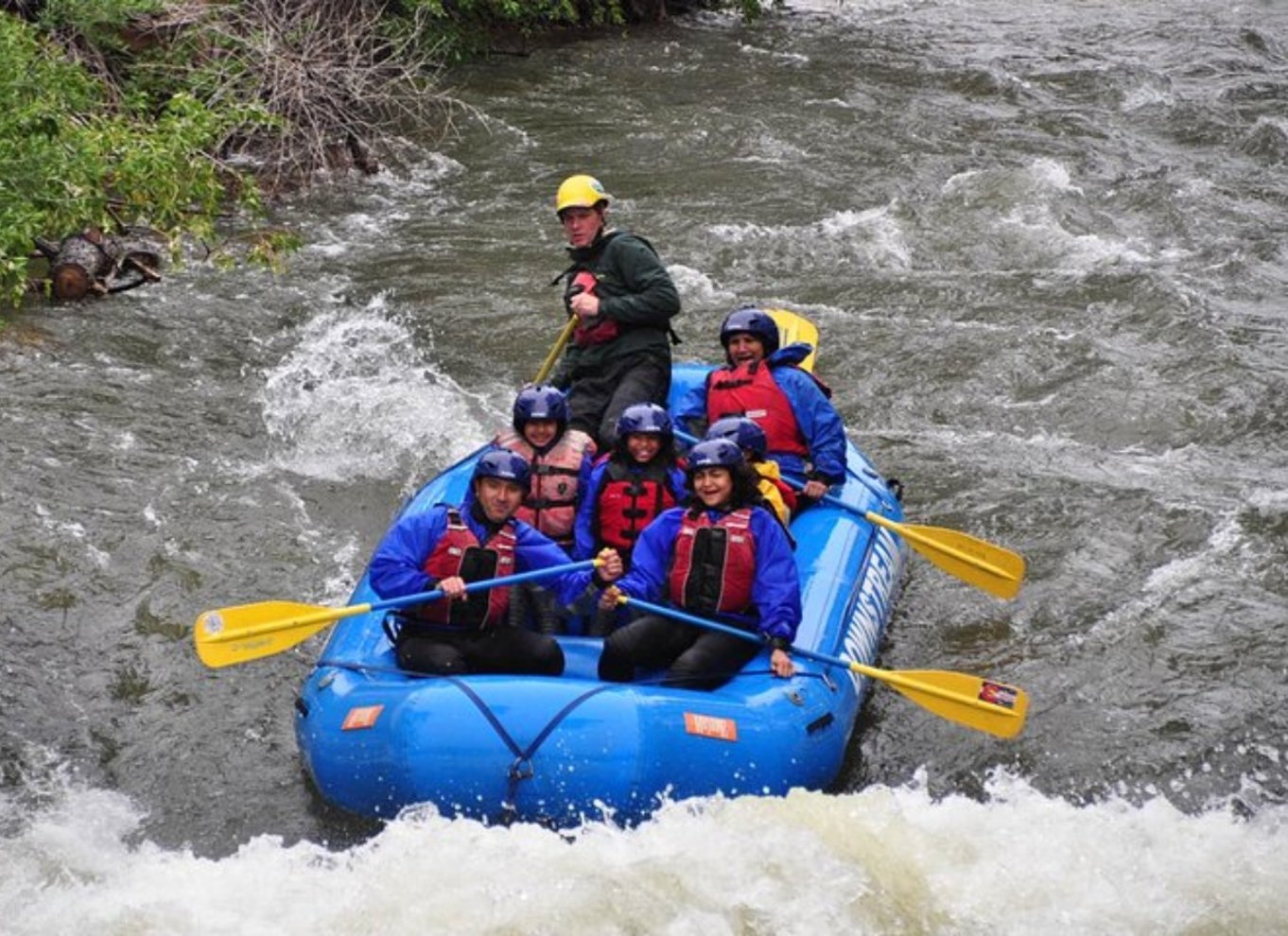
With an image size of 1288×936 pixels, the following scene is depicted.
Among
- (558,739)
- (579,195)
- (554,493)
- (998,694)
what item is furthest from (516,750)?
(579,195)

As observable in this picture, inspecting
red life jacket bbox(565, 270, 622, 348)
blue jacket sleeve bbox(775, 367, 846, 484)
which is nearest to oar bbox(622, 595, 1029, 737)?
A: blue jacket sleeve bbox(775, 367, 846, 484)

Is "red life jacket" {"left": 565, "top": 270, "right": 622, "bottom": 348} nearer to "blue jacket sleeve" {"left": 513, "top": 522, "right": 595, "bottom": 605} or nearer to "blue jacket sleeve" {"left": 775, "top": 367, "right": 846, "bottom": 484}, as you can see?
"blue jacket sleeve" {"left": 775, "top": 367, "right": 846, "bottom": 484}

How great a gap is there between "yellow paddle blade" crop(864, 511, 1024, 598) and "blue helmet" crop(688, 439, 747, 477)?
4.00ft

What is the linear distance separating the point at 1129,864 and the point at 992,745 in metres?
1.20

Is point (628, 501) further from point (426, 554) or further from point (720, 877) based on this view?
point (720, 877)

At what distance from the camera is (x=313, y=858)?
18.3 ft

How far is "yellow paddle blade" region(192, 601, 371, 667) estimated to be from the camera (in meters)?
6.20

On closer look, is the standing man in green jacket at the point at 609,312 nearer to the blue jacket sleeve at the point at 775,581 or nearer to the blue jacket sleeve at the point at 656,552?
the blue jacket sleeve at the point at 656,552

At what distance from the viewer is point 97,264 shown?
10.6 meters

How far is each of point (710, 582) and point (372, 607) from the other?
1171 mm

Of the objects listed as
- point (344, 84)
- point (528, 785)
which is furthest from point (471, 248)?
point (528, 785)

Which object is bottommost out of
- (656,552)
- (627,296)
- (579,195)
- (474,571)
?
(474,571)

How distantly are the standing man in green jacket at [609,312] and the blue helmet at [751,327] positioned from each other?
0.88 feet

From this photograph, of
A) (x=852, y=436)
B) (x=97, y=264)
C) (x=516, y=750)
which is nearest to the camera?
(x=516, y=750)
